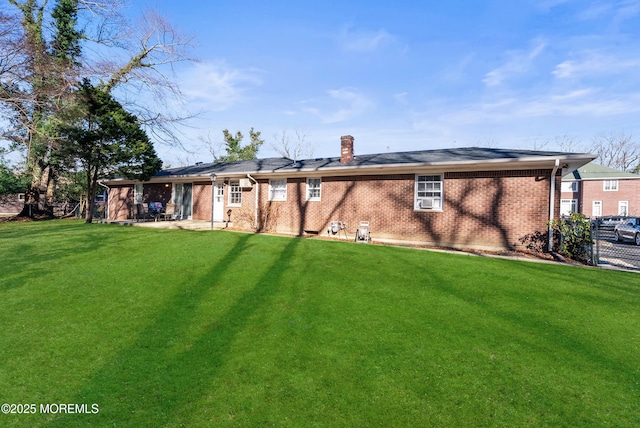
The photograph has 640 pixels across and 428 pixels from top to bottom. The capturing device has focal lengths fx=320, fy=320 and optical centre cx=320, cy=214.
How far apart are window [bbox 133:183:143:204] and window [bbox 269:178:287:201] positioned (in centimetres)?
1050

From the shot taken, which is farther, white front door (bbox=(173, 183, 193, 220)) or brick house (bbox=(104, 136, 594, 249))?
white front door (bbox=(173, 183, 193, 220))

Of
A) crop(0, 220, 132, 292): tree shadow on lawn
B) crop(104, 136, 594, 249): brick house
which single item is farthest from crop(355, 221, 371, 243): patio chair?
crop(0, 220, 132, 292): tree shadow on lawn

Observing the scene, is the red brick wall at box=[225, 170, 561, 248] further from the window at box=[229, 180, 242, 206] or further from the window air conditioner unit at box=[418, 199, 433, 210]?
the window at box=[229, 180, 242, 206]

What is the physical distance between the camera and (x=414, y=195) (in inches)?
478

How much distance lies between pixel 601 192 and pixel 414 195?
31.7 meters

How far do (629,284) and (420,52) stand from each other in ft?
42.1

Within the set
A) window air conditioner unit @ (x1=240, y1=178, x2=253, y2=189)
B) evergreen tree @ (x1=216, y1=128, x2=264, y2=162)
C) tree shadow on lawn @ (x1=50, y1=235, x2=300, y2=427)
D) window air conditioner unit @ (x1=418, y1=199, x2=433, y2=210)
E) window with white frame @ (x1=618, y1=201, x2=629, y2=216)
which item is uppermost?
evergreen tree @ (x1=216, y1=128, x2=264, y2=162)

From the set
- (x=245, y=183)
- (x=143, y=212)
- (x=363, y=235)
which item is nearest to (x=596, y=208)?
(x=363, y=235)

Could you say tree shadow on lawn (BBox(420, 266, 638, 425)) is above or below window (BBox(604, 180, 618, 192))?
below

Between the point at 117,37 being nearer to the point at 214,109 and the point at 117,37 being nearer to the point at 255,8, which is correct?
the point at 214,109

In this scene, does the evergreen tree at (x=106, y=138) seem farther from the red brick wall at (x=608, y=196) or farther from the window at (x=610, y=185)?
the window at (x=610, y=185)

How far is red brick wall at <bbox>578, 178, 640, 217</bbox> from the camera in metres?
30.9

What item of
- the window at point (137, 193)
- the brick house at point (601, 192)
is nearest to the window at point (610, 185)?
the brick house at point (601, 192)

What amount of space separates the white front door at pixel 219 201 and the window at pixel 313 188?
17.7 feet
